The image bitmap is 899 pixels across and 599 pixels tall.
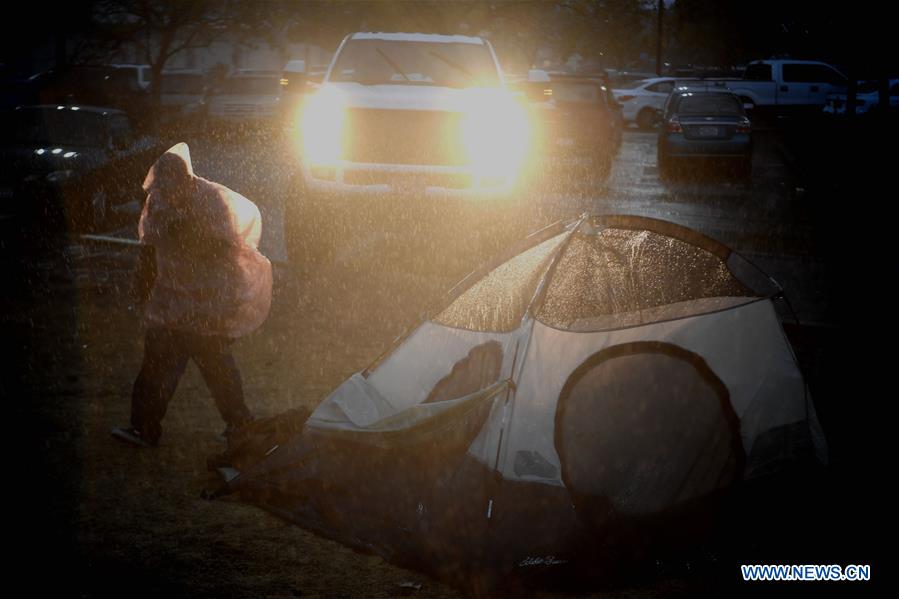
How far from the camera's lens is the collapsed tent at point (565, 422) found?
5168 mm

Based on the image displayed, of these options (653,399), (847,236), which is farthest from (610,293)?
(847,236)

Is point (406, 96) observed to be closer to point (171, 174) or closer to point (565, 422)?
point (171, 174)

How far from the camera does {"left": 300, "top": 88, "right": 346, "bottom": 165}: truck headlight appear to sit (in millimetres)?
11656

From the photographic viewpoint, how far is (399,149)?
463 inches

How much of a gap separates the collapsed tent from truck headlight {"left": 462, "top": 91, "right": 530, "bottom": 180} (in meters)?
5.87

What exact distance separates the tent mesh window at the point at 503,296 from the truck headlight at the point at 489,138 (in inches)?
224

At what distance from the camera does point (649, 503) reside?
5438 millimetres

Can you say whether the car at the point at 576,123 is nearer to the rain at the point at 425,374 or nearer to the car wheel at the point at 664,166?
the car wheel at the point at 664,166

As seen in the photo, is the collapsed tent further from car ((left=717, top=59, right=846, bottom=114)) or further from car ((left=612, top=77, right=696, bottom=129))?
car ((left=717, top=59, right=846, bottom=114))

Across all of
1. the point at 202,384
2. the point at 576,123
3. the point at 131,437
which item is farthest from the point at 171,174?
the point at 576,123

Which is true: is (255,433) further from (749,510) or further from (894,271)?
(894,271)

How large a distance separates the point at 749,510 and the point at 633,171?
17.6 meters

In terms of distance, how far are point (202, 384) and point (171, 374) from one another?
48.0 inches

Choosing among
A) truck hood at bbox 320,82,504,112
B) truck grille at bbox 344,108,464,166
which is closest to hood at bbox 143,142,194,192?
truck grille at bbox 344,108,464,166
